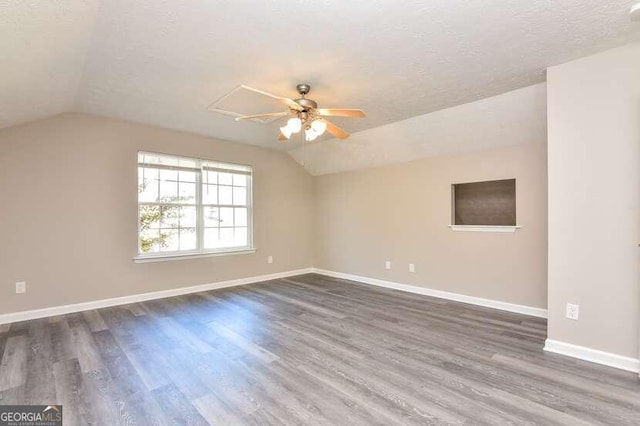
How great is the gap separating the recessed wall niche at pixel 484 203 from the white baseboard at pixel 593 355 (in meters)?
2.01

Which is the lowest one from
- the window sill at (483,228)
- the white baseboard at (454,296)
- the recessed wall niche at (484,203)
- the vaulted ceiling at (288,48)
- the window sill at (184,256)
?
the white baseboard at (454,296)

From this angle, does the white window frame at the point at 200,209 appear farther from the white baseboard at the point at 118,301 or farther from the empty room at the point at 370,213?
the white baseboard at the point at 118,301

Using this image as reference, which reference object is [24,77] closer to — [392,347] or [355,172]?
[392,347]

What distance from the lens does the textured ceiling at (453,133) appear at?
333cm

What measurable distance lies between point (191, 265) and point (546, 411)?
452cm

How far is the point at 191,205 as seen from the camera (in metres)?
4.80

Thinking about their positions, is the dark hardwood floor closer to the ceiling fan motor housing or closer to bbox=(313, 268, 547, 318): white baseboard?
bbox=(313, 268, 547, 318): white baseboard

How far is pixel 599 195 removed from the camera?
8.12 feet

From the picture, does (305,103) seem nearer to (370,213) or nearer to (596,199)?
(596,199)

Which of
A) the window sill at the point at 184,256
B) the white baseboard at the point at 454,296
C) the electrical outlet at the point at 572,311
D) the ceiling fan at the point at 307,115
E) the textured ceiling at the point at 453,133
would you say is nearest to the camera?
the electrical outlet at the point at 572,311

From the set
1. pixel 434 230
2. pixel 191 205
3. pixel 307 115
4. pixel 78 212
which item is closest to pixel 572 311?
pixel 434 230

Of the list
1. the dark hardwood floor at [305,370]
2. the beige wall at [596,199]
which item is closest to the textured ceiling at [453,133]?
the beige wall at [596,199]

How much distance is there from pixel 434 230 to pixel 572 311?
2.11 metres

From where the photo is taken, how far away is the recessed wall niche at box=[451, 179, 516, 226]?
436 centimetres
